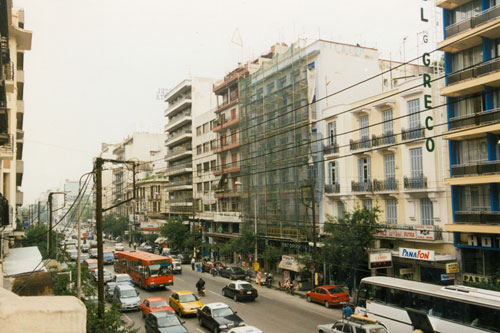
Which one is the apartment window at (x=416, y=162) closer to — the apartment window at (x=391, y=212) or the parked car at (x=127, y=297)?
the apartment window at (x=391, y=212)

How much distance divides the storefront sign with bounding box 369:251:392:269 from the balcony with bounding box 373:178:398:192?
5.89 m

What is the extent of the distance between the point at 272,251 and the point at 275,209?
20.1ft

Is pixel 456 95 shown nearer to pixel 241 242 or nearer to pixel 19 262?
pixel 241 242

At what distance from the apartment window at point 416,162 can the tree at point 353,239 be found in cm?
377

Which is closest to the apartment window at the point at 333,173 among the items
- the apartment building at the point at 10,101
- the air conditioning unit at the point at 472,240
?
the air conditioning unit at the point at 472,240

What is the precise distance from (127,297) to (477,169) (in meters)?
23.7

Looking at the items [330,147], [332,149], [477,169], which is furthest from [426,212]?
[330,147]

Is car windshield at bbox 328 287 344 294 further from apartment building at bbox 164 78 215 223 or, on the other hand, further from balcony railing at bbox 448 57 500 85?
apartment building at bbox 164 78 215 223

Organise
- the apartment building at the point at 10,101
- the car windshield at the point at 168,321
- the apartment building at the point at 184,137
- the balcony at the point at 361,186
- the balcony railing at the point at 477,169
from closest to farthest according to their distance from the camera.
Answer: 1. the apartment building at the point at 10,101
2. the car windshield at the point at 168,321
3. the balcony railing at the point at 477,169
4. the balcony at the point at 361,186
5. the apartment building at the point at 184,137

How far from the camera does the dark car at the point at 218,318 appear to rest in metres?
21.6

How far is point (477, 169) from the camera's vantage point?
26.0 m

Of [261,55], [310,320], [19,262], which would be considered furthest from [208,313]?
[261,55]

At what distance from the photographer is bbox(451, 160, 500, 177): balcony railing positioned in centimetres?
2507

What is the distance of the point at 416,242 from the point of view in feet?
101
